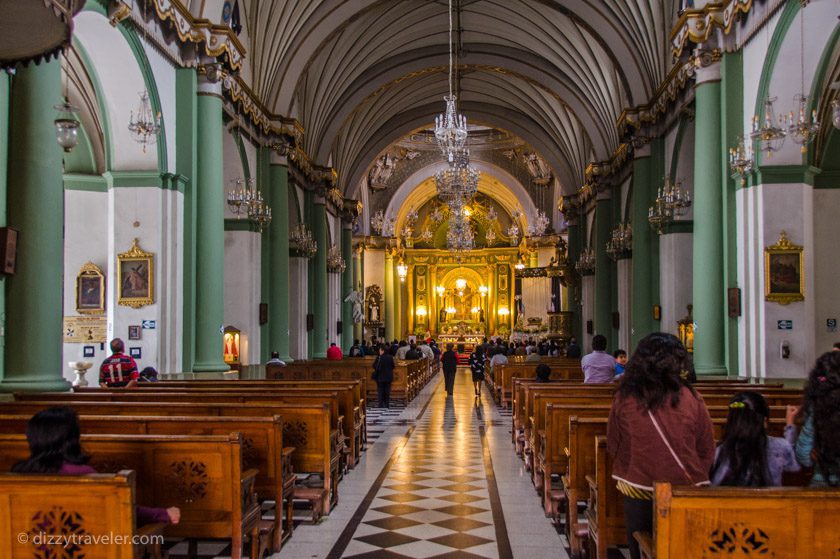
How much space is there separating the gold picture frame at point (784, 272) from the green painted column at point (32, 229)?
906cm

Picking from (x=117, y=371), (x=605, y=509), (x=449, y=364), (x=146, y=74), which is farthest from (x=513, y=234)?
(x=605, y=509)

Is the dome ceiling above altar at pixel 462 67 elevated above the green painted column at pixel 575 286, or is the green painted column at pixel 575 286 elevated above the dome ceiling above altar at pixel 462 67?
the dome ceiling above altar at pixel 462 67

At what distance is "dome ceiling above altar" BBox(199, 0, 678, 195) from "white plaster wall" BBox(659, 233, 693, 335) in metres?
3.81

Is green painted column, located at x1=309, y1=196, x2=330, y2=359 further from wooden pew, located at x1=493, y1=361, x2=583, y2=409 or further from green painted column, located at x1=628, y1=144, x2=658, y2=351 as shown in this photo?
green painted column, located at x1=628, y1=144, x2=658, y2=351

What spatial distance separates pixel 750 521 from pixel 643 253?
51.5ft

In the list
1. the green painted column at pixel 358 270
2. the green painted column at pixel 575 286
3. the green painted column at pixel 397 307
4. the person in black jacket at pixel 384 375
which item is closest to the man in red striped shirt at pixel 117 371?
the person in black jacket at pixel 384 375

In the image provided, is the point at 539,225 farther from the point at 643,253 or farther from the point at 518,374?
the point at 518,374

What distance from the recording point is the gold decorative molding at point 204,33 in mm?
12602

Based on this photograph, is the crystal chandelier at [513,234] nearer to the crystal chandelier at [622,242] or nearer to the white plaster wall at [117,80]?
the crystal chandelier at [622,242]

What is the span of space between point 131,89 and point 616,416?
10.4 metres

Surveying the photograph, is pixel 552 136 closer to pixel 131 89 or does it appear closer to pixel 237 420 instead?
pixel 131 89

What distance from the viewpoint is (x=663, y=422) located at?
379 centimetres

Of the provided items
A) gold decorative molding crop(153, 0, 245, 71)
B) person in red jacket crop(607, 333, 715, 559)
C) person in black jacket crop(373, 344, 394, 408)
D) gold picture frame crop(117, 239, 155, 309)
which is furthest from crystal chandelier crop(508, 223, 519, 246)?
person in red jacket crop(607, 333, 715, 559)

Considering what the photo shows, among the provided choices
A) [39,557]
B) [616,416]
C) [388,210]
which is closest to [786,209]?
[616,416]
